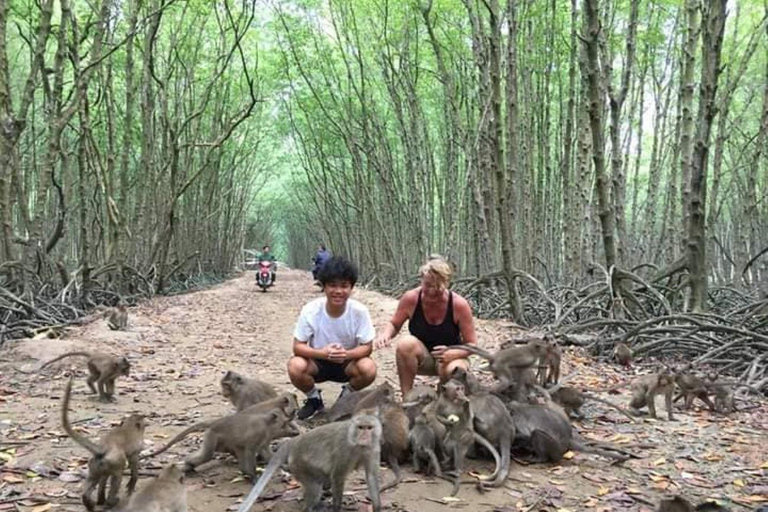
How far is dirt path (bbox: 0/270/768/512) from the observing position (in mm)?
3387

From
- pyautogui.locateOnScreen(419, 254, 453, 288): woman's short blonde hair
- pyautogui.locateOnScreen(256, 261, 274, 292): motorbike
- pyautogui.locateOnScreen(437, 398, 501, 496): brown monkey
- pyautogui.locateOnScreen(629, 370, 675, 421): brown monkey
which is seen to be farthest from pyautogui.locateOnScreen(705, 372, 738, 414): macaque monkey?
pyautogui.locateOnScreen(256, 261, 274, 292): motorbike

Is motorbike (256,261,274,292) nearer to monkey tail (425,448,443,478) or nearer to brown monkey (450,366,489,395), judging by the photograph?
brown monkey (450,366,489,395)

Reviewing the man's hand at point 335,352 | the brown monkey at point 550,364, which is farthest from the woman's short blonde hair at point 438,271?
the brown monkey at point 550,364

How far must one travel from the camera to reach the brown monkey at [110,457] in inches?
118

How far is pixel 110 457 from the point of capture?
3.01 metres

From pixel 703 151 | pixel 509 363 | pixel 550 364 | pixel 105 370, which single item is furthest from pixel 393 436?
pixel 703 151

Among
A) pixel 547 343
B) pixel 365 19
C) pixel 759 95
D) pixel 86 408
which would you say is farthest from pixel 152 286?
pixel 759 95

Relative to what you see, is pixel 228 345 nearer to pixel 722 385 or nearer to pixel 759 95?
pixel 722 385

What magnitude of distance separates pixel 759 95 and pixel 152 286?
19274 millimetres

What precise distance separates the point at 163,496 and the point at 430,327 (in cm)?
282

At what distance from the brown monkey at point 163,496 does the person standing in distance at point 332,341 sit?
200 cm

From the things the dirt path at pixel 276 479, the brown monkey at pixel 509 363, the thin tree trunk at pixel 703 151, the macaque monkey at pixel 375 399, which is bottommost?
the dirt path at pixel 276 479

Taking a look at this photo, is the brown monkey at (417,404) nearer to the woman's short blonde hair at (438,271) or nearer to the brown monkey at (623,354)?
the woman's short blonde hair at (438,271)

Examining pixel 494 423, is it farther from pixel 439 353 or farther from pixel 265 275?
pixel 265 275
